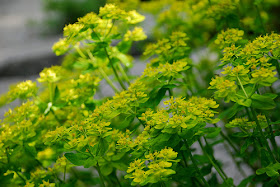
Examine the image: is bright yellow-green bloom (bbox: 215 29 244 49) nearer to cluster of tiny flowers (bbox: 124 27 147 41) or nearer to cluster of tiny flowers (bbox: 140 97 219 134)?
cluster of tiny flowers (bbox: 140 97 219 134)

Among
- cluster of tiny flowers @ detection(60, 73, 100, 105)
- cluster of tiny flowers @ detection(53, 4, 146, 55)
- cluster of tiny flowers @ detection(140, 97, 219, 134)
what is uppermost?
cluster of tiny flowers @ detection(53, 4, 146, 55)

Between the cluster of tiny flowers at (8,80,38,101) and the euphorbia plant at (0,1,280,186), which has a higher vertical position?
the cluster of tiny flowers at (8,80,38,101)

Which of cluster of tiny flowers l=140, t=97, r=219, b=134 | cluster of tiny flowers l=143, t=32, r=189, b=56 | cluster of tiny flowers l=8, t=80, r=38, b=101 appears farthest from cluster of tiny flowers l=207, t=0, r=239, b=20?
cluster of tiny flowers l=8, t=80, r=38, b=101

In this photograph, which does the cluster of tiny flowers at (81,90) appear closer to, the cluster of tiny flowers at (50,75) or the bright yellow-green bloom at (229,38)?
the cluster of tiny flowers at (50,75)

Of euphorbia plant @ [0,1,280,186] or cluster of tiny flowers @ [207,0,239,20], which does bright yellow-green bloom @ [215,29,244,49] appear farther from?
cluster of tiny flowers @ [207,0,239,20]

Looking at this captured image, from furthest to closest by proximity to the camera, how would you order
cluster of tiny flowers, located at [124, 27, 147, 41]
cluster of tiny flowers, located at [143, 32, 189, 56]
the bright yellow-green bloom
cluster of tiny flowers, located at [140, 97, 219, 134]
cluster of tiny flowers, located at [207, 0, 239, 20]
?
cluster of tiny flowers, located at [124, 27, 147, 41] < cluster of tiny flowers, located at [207, 0, 239, 20] < cluster of tiny flowers, located at [143, 32, 189, 56] < the bright yellow-green bloom < cluster of tiny flowers, located at [140, 97, 219, 134]

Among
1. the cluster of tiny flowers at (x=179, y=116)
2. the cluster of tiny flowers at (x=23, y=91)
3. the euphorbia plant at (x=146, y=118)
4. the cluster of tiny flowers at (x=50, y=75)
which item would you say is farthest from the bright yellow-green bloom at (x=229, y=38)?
the cluster of tiny flowers at (x=23, y=91)

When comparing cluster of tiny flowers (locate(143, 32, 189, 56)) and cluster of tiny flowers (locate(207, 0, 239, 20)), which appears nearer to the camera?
cluster of tiny flowers (locate(143, 32, 189, 56))

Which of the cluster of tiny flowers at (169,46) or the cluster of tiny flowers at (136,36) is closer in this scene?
the cluster of tiny flowers at (169,46)

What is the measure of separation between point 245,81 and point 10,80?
204 inches

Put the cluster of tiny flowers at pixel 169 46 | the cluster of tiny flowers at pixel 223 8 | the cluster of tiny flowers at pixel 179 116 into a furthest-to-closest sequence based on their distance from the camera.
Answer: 1. the cluster of tiny flowers at pixel 223 8
2. the cluster of tiny flowers at pixel 169 46
3. the cluster of tiny flowers at pixel 179 116

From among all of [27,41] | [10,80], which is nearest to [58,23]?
[27,41]

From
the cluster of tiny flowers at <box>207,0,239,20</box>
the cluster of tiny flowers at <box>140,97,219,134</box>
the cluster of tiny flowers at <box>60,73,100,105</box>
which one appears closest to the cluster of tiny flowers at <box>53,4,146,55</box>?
the cluster of tiny flowers at <box>60,73,100,105</box>

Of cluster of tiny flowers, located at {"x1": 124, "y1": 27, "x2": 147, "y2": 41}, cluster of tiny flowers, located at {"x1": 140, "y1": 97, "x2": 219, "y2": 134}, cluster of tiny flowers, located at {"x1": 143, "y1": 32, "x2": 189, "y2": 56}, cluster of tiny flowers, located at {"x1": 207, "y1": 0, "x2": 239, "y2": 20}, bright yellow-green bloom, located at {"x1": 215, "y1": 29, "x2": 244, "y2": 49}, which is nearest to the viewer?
cluster of tiny flowers, located at {"x1": 140, "y1": 97, "x2": 219, "y2": 134}
